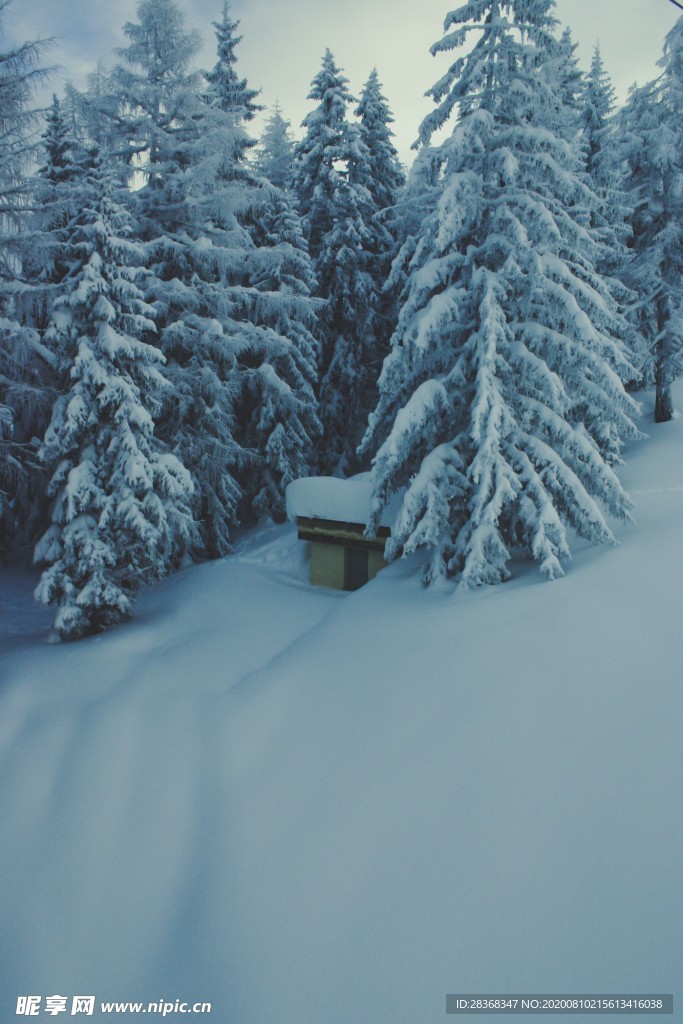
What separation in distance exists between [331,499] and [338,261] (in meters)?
12.2

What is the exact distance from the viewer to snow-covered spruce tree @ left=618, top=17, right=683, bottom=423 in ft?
60.1

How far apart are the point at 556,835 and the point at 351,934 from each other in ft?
6.15

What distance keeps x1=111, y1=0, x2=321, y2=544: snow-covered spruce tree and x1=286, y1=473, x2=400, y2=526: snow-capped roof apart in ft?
8.70

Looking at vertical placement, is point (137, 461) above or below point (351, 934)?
above

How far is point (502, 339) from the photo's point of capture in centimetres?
942

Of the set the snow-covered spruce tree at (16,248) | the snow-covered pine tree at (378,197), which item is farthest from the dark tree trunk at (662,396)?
the snow-covered spruce tree at (16,248)

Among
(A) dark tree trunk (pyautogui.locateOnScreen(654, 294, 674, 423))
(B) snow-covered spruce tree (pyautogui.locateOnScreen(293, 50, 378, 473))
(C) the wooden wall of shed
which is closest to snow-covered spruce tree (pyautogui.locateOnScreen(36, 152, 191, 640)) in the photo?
(C) the wooden wall of shed

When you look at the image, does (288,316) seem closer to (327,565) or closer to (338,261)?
(338,261)

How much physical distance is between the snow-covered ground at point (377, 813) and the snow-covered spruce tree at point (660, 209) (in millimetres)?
12224

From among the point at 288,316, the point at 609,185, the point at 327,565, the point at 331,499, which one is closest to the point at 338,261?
the point at 288,316

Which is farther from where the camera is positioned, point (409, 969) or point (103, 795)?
point (103, 795)

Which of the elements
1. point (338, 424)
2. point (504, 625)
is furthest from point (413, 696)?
point (338, 424)

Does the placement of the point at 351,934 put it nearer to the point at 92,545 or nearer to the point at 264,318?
the point at 92,545

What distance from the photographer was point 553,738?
5.86 metres
